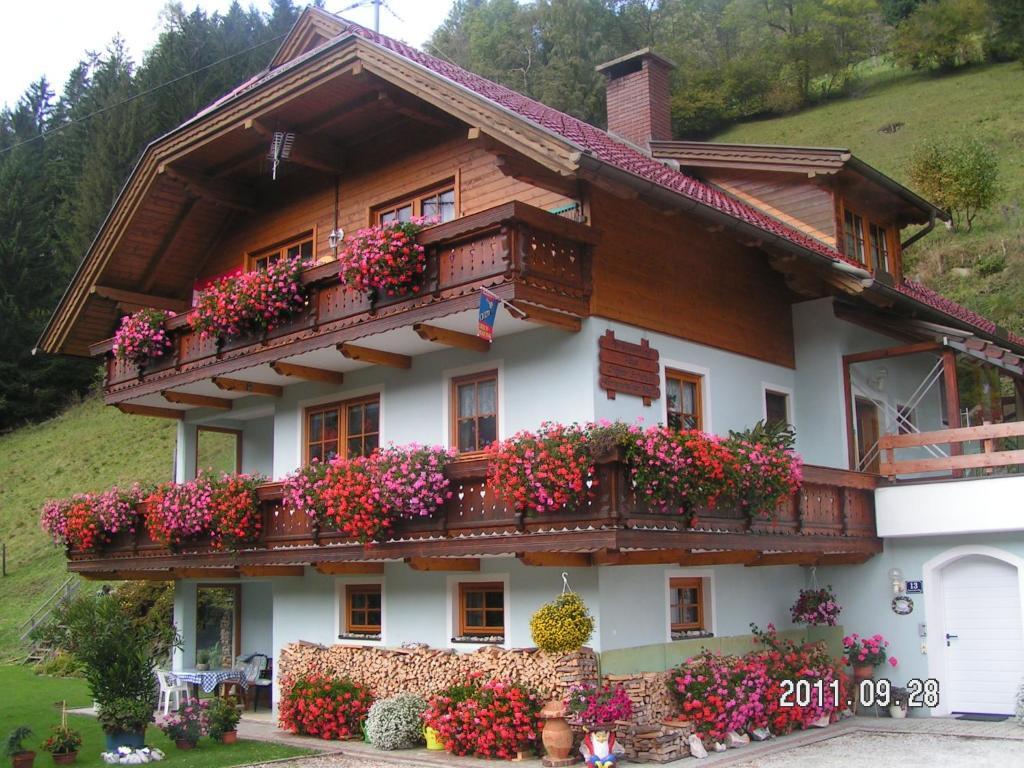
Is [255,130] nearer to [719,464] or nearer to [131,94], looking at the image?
[719,464]

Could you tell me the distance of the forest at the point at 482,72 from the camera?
52312 mm

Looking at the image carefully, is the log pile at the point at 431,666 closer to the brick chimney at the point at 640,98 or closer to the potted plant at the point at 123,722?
the potted plant at the point at 123,722

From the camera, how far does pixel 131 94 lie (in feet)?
179

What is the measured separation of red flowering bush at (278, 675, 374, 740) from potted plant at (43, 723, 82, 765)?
2942mm

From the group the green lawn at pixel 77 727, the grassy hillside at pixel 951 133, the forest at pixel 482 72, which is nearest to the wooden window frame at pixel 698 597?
the green lawn at pixel 77 727

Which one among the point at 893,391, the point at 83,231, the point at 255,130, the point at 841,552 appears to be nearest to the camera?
the point at 841,552

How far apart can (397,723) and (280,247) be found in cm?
869

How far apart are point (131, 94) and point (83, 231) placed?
7.85 metres

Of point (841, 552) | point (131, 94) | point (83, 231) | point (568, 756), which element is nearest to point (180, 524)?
point (568, 756)

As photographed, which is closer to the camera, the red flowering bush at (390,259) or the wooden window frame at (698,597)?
the red flowering bush at (390,259)

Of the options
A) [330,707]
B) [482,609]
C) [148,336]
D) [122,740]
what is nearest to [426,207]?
[148,336]

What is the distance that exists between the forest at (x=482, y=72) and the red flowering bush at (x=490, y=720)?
37621 mm

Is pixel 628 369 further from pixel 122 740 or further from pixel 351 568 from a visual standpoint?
pixel 122 740

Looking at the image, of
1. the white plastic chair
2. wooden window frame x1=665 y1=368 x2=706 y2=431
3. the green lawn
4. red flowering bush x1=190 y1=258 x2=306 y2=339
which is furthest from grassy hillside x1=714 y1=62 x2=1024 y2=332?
the green lawn
